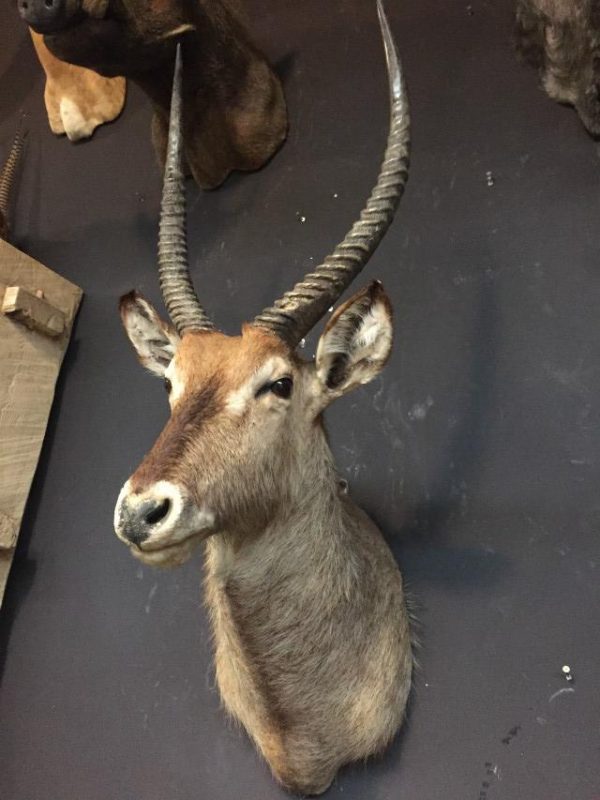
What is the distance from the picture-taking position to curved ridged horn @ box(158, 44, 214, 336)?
1.75m

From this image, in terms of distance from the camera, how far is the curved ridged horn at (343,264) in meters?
1.63

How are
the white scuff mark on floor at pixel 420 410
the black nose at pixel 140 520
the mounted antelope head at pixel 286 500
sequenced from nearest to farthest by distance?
1. the black nose at pixel 140 520
2. the mounted antelope head at pixel 286 500
3. the white scuff mark on floor at pixel 420 410

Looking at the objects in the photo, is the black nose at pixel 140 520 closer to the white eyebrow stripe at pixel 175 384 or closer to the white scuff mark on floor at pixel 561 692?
the white eyebrow stripe at pixel 175 384

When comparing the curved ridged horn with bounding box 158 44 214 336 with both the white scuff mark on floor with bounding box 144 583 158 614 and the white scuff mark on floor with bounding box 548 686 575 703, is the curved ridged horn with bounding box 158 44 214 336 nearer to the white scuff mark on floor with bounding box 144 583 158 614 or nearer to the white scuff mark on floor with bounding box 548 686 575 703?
the white scuff mark on floor with bounding box 144 583 158 614

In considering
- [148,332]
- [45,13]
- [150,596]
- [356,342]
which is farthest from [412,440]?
[45,13]

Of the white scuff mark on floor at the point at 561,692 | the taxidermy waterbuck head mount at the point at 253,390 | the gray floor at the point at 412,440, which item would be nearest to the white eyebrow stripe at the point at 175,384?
the taxidermy waterbuck head mount at the point at 253,390

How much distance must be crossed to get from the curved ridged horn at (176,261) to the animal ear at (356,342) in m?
0.31

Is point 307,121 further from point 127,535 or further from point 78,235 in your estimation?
point 127,535

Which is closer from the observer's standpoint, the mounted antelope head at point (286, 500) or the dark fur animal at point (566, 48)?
the mounted antelope head at point (286, 500)

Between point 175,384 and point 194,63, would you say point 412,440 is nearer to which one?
point 175,384

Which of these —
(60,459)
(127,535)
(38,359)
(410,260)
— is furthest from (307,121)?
(127,535)

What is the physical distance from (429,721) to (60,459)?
5.67 ft

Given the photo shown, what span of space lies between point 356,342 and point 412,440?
0.61 m

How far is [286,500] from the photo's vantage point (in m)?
1.65
